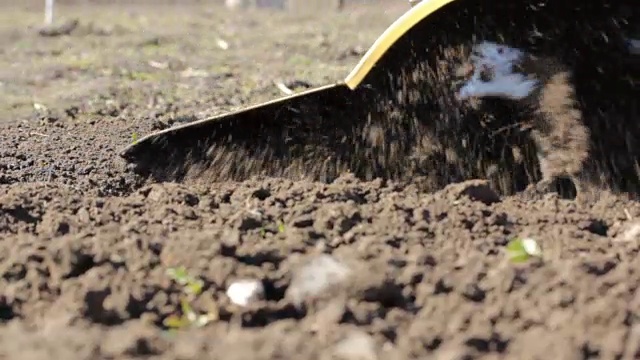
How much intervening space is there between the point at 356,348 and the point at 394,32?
1744 mm

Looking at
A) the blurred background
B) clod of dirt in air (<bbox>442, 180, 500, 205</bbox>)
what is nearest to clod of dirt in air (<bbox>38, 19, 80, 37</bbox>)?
the blurred background

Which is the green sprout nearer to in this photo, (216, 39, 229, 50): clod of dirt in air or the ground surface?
the ground surface

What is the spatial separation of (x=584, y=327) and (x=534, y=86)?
159cm

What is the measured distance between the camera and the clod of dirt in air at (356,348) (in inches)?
71.9

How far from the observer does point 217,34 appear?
10.8 meters

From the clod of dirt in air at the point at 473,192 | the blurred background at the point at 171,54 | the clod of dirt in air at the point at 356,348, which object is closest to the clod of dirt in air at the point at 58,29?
the blurred background at the point at 171,54

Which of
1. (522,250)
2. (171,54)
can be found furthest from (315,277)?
(171,54)

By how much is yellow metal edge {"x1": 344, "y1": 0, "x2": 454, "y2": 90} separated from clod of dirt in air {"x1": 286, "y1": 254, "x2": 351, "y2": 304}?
1.27m

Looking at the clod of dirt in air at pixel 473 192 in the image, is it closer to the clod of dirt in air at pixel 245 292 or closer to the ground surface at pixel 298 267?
the ground surface at pixel 298 267

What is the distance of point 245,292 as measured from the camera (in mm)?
2184

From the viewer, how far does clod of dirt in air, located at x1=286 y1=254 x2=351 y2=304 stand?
2.17 m

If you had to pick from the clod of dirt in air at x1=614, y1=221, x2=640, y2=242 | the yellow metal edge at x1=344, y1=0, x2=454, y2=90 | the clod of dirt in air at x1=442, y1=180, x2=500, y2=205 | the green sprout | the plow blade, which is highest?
the yellow metal edge at x1=344, y1=0, x2=454, y2=90

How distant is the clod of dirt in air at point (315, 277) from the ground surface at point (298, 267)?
0.05 feet

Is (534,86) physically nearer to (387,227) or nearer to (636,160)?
(636,160)
